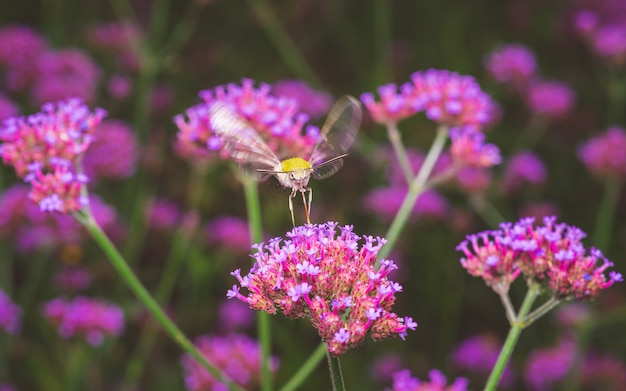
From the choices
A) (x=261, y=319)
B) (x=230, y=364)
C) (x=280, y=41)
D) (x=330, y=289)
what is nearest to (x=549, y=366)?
(x=230, y=364)

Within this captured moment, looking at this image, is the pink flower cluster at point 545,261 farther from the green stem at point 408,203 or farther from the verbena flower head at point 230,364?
Answer: the verbena flower head at point 230,364

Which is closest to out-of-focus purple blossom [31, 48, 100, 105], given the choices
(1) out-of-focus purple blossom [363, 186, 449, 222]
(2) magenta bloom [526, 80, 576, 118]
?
(1) out-of-focus purple blossom [363, 186, 449, 222]

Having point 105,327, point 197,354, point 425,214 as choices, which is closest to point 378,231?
point 425,214

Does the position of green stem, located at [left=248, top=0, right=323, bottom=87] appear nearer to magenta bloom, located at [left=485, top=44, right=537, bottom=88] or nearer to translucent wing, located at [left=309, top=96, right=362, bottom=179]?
magenta bloom, located at [left=485, top=44, right=537, bottom=88]

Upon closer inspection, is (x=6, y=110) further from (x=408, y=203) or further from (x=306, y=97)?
(x=408, y=203)

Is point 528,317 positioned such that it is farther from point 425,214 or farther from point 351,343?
point 425,214

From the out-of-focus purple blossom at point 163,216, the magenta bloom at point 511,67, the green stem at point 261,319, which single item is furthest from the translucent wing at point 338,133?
the magenta bloom at point 511,67

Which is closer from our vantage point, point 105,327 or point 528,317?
point 528,317
